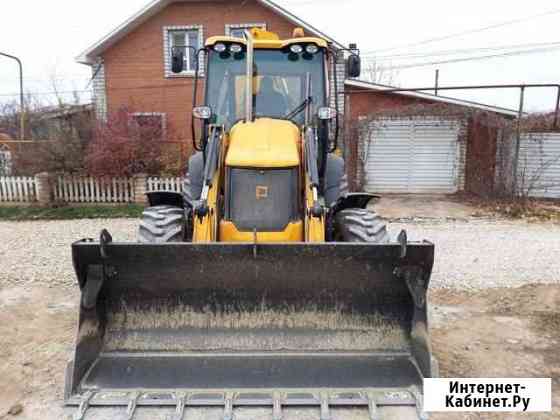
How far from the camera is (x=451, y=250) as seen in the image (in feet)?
25.5

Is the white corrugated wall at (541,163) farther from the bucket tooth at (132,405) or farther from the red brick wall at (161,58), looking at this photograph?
the bucket tooth at (132,405)

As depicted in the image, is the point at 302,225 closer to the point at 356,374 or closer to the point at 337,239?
the point at 337,239

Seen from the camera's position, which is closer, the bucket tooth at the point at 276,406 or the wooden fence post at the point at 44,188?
the bucket tooth at the point at 276,406

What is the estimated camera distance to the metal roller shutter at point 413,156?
45.7 feet

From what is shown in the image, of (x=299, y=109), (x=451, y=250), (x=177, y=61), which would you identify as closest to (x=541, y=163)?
(x=451, y=250)

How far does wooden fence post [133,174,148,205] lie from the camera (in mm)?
11469

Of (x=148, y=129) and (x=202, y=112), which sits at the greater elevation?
(x=202, y=112)

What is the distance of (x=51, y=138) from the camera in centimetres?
1194

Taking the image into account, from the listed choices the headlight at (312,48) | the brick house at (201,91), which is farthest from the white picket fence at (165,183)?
the headlight at (312,48)

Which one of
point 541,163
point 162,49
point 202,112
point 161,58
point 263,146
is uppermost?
point 162,49

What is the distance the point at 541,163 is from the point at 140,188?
10.6m

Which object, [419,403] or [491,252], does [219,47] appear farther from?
[491,252]

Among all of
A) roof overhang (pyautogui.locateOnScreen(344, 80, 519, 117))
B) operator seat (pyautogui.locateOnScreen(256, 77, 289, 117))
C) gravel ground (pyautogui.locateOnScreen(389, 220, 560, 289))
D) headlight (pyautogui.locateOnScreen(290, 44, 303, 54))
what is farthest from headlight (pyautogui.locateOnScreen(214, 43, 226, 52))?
roof overhang (pyautogui.locateOnScreen(344, 80, 519, 117))

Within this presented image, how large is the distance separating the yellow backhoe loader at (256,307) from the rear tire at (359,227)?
0.01 meters
